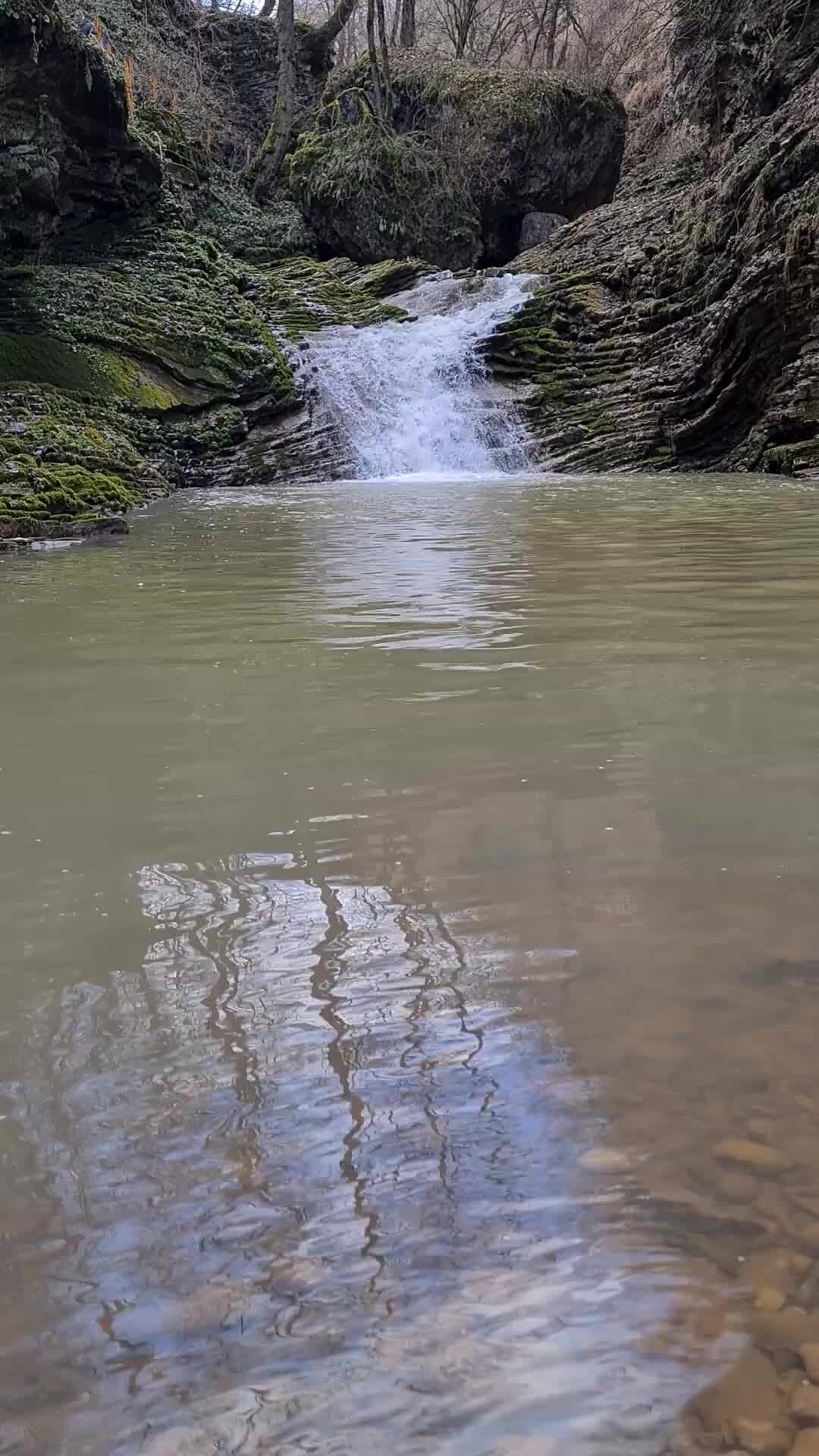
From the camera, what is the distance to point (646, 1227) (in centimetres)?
110

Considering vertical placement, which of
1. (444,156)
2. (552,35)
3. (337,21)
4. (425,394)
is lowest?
(425,394)

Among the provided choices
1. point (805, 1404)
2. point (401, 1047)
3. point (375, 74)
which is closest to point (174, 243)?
point (375, 74)

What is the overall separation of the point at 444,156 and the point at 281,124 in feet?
13.0

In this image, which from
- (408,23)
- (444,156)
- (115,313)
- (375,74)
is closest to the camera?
(115,313)

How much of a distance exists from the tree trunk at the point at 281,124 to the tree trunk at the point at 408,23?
13.3ft

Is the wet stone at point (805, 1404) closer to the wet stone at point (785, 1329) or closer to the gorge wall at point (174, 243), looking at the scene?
the wet stone at point (785, 1329)

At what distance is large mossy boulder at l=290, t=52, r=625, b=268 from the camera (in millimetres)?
21922

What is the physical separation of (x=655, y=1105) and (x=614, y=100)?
1042 inches

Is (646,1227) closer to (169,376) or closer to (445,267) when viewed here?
(169,376)

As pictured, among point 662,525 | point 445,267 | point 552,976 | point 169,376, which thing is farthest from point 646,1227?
point 445,267

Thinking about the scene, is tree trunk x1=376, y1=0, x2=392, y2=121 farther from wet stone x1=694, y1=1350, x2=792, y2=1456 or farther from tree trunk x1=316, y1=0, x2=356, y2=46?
wet stone x1=694, y1=1350, x2=792, y2=1456

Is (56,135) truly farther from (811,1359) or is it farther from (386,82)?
(811,1359)

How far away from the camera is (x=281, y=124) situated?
2338 centimetres

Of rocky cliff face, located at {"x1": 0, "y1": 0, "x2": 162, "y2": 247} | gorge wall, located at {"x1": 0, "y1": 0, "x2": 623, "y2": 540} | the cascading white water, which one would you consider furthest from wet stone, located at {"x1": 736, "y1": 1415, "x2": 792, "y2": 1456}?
rocky cliff face, located at {"x1": 0, "y1": 0, "x2": 162, "y2": 247}
